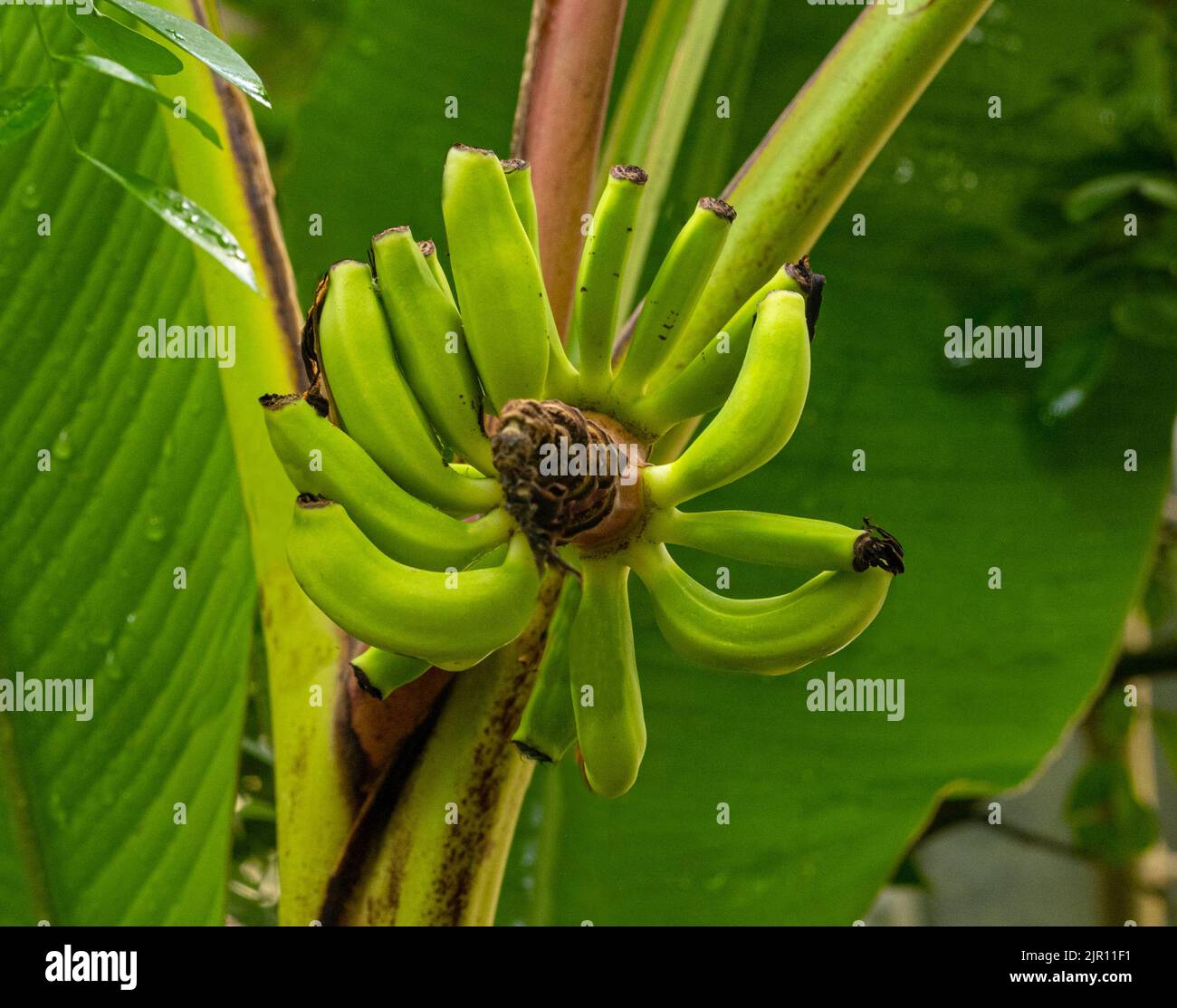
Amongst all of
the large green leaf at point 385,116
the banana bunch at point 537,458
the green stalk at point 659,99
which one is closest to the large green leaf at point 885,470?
the large green leaf at point 385,116

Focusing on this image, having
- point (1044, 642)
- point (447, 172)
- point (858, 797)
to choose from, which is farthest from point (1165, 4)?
point (447, 172)

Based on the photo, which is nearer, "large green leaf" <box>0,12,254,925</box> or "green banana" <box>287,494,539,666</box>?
"green banana" <box>287,494,539,666</box>

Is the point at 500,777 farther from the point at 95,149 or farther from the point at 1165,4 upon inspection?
the point at 1165,4
